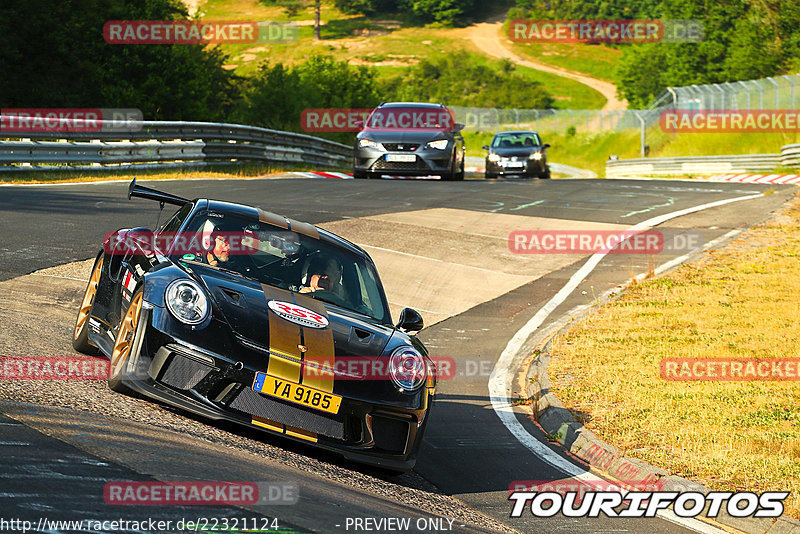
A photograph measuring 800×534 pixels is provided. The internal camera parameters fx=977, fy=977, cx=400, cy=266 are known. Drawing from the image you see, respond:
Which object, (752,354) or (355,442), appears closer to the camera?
(355,442)

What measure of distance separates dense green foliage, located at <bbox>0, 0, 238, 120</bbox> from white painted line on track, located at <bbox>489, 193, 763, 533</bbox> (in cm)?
2824

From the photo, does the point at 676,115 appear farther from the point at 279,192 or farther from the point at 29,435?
the point at 29,435

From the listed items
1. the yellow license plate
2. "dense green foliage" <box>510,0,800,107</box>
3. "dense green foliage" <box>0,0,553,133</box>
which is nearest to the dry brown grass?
the yellow license plate

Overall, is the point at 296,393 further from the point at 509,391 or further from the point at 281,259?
the point at 509,391

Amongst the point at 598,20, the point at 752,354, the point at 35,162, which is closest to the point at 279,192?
the point at 35,162

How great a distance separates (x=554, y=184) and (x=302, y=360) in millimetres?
20717

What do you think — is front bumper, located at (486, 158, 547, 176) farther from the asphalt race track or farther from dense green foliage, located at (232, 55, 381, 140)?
dense green foliage, located at (232, 55, 381, 140)

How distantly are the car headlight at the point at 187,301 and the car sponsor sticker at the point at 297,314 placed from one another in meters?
0.45

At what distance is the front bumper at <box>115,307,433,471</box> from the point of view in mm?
5613

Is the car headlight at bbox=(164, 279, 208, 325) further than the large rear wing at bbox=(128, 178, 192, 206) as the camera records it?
No

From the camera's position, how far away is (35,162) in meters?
20.6

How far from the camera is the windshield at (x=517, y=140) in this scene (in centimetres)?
2983

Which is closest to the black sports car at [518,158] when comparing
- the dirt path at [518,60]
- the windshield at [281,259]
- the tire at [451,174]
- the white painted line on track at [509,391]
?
the tire at [451,174]

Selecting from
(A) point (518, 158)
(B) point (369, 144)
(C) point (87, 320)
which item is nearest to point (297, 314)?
(C) point (87, 320)
